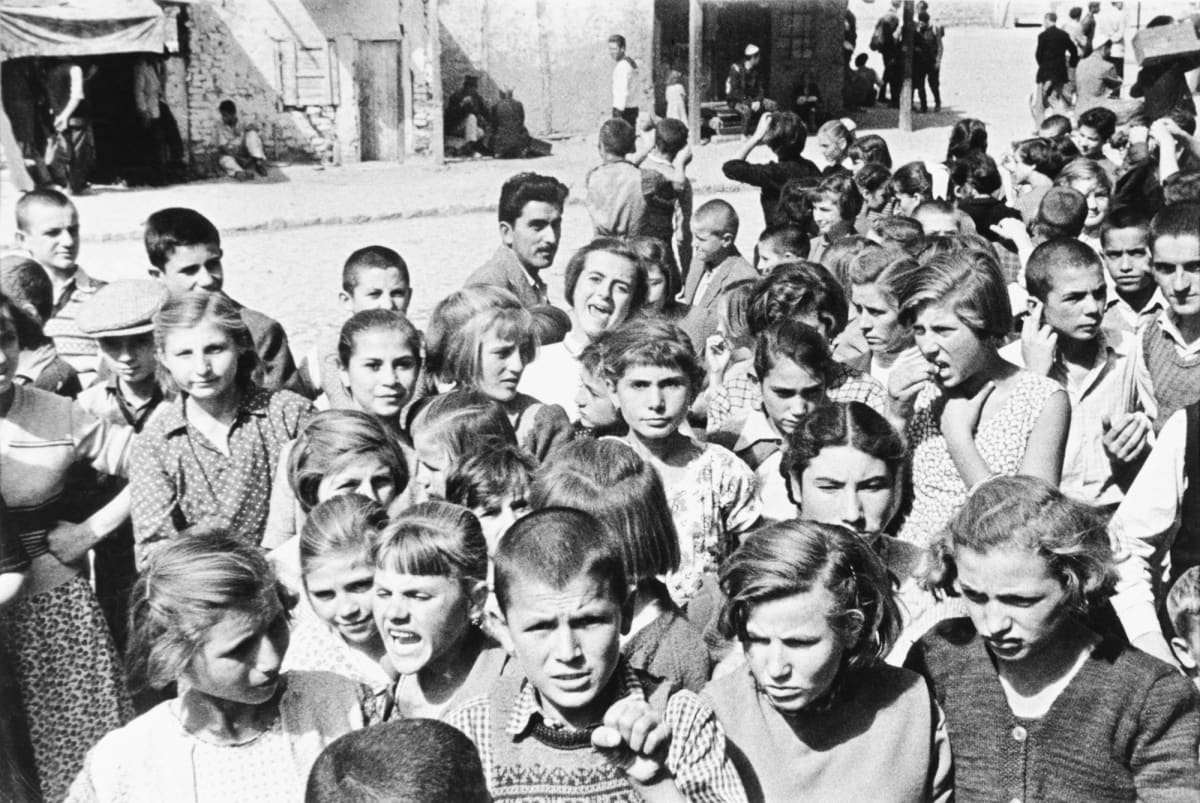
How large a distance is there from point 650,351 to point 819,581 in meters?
1.47

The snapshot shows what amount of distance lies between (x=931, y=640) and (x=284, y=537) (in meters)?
1.92

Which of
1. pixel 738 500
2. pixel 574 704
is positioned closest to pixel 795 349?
pixel 738 500

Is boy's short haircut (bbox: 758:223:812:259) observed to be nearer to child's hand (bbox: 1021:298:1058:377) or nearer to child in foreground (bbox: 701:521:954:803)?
child's hand (bbox: 1021:298:1058:377)

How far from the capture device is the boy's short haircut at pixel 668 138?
890 centimetres

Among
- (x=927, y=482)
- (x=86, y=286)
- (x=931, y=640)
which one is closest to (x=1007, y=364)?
(x=927, y=482)

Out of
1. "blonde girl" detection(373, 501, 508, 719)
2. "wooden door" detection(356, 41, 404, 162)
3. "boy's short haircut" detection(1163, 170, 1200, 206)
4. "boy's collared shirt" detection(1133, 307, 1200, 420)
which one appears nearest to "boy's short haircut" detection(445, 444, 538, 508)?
"blonde girl" detection(373, 501, 508, 719)

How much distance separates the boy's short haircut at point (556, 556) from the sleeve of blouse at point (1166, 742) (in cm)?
104

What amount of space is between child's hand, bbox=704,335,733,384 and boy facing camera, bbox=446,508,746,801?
2.79 m

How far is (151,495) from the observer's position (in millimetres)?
4086

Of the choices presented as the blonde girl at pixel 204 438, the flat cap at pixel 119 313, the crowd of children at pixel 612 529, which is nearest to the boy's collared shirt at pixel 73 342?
the crowd of children at pixel 612 529

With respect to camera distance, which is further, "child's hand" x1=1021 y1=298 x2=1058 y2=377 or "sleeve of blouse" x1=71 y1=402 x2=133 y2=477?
"child's hand" x1=1021 y1=298 x2=1058 y2=377

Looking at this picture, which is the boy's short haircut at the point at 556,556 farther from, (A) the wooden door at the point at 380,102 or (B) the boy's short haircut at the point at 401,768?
(A) the wooden door at the point at 380,102

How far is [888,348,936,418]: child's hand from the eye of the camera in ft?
13.1

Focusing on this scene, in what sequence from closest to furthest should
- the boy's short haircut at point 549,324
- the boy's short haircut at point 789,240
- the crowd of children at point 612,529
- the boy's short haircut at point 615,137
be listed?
the crowd of children at point 612,529 < the boy's short haircut at point 549,324 < the boy's short haircut at point 789,240 < the boy's short haircut at point 615,137
